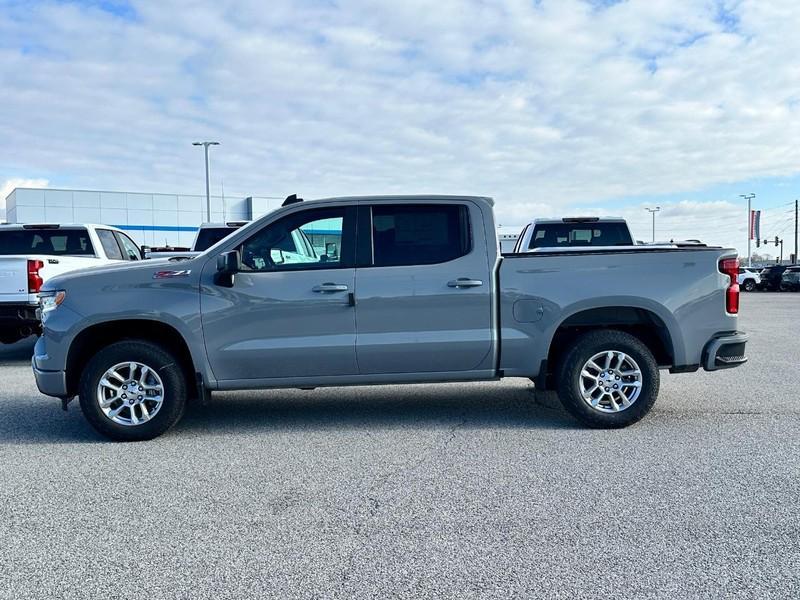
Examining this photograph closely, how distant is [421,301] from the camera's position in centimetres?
589

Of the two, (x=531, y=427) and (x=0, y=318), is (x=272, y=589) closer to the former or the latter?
(x=531, y=427)

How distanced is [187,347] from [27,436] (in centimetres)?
162

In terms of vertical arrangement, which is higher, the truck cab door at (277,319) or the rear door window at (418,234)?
the rear door window at (418,234)

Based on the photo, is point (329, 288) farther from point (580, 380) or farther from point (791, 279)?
point (791, 279)

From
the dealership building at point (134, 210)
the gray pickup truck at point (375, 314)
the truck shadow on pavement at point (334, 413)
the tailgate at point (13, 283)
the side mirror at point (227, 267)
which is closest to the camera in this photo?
the side mirror at point (227, 267)

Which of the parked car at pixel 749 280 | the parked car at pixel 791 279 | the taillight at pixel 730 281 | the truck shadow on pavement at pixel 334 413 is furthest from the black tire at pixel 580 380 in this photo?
the parked car at pixel 749 280

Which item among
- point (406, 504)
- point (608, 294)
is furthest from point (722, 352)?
point (406, 504)

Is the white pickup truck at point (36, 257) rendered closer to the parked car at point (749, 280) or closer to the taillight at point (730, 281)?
the taillight at point (730, 281)

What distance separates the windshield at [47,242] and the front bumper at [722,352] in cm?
931

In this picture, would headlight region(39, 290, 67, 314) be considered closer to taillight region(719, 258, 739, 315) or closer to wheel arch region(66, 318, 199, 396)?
wheel arch region(66, 318, 199, 396)

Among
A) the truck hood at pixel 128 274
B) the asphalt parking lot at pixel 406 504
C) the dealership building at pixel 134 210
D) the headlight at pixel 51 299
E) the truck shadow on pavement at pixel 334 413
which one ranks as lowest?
the asphalt parking lot at pixel 406 504

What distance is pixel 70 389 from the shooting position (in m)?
5.87

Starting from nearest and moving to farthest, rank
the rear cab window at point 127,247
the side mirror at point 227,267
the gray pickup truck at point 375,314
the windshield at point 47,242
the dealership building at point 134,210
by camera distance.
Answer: the side mirror at point 227,267, the gray pickup truck at point 375,314, the windshield at point 47,242, the rear cab window at point 127,247, the dealership building at point 134,210

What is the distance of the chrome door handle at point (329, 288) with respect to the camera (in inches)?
230
